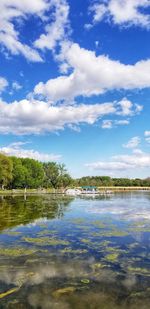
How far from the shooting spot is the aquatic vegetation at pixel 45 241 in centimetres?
1803

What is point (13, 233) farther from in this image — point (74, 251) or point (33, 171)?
point (33, 171)

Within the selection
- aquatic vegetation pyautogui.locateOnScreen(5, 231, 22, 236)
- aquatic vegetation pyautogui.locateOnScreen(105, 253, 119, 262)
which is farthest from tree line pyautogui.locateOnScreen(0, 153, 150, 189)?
aquatic vegetation pyautogui.locateOnScreen(105, 253, 119, 262)

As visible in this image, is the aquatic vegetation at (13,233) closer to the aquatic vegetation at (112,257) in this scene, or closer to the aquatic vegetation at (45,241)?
the aquatic vegetation at (45,241)

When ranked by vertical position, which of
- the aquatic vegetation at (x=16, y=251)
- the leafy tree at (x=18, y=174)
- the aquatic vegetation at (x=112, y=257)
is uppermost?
the leafy tree at (x=18, y=174)

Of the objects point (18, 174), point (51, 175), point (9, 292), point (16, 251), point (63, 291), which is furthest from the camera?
point (51, 175)

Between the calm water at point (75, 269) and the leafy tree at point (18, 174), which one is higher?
the leafy tree at point (18, 174)

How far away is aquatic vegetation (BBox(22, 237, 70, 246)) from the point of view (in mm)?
18031

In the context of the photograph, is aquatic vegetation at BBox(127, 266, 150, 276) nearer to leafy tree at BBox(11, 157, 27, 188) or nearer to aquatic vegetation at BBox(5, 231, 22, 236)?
aquatic vegetation at BBox(5, 231, 22, 236)

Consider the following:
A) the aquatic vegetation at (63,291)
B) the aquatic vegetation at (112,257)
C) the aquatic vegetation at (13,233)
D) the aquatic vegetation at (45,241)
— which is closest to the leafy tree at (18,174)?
the aquatic vegetation at (13,233)

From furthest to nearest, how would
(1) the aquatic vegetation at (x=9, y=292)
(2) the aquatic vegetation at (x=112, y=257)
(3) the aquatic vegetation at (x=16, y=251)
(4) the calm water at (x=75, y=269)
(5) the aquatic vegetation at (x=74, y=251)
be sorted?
1. (5) the aquatic vegetation at (x=74, y=251)
2. (3) the aquatic vegetation at (x=16, y=251)
3. (2) the aquatic vegetation at (x=112, y=257)
4. (1) the aquatic vegetation at (x=9, y=292)
5. (4) the calm water at (x=75, y=269)

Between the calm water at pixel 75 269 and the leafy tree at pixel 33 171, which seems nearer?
the calm water at pixel 75 269

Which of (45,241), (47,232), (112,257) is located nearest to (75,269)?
(112,257)

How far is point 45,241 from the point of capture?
1892cm

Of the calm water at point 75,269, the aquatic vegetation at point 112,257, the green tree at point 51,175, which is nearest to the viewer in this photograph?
the calm water at point 75,269
